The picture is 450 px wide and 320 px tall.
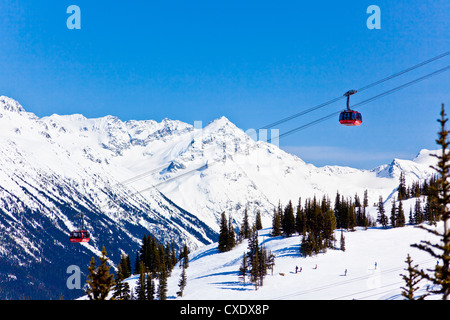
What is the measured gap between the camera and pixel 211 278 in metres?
111

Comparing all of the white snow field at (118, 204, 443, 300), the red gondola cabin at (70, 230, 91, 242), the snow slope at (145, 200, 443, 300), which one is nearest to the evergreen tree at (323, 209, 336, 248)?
the white snow field at (118, 204, 443, 300)

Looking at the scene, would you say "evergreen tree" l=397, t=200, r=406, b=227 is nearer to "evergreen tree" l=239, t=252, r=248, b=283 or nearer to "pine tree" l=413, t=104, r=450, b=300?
"evergreen tree" l=239, t=252, r=248, b=283

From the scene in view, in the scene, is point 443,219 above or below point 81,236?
below

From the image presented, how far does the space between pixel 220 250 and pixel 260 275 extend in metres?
50.3

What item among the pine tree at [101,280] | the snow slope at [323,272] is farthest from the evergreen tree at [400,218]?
the pine tree at [101,280]

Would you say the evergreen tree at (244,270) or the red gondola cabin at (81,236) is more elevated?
the red gondola cabin at (81,236)

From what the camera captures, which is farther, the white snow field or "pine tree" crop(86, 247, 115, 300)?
the white snow field

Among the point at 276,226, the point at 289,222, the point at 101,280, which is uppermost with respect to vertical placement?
the point at 289,222

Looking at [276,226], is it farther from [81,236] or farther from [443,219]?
[443,219]

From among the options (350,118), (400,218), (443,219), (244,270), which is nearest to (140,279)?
(244,270)

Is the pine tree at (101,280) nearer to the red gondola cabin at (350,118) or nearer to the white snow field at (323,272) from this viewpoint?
the red gondola cabin at (350,118)

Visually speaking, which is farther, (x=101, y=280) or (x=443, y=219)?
(x=101, y=280)
